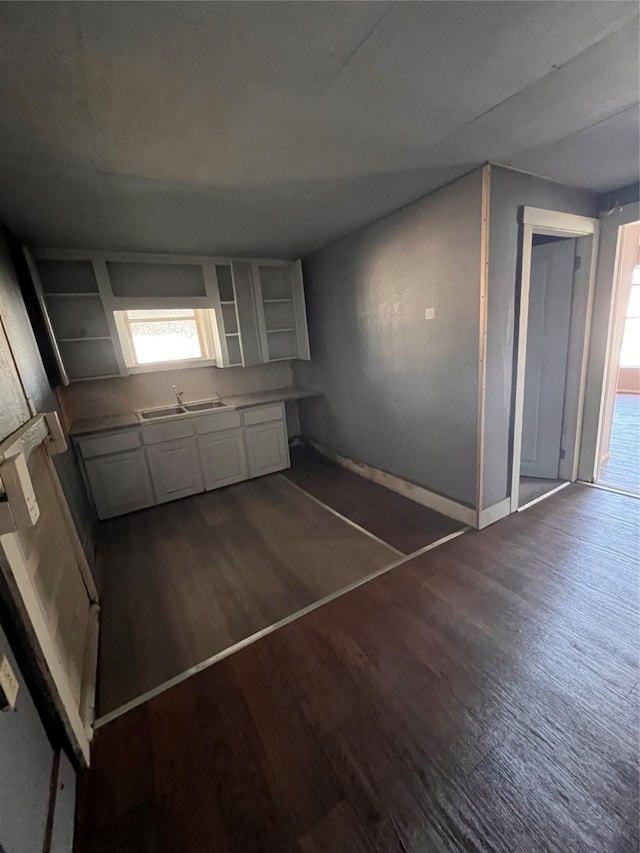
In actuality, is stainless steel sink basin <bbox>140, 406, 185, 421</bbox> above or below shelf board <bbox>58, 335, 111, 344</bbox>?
below

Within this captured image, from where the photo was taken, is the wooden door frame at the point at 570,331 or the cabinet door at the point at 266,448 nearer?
the wooden door frame at the point at 570,331

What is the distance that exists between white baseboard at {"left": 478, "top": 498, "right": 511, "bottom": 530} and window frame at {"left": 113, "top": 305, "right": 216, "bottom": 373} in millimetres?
3262

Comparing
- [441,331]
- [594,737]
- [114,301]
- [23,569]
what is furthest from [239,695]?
[114,301]

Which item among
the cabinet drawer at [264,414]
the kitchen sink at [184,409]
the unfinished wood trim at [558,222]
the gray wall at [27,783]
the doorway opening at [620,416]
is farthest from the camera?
the cabinet drawer at [264,414]

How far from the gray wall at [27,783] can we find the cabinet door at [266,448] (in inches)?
111

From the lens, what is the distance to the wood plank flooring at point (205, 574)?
1839 millimetres

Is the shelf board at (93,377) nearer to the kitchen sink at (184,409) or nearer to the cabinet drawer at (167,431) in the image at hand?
the kitchen sink at (184,409)

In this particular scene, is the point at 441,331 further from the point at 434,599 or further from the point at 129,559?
the point at 129,559

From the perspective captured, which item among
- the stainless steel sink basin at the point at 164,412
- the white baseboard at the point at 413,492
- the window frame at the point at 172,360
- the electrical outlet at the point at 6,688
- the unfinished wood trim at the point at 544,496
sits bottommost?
the unfinished wood trim at the point at 544,496

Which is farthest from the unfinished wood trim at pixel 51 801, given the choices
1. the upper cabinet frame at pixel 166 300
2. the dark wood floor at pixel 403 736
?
the upper cabinet frame at pixel 166 300

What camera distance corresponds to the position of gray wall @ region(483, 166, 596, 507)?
7.36 feet

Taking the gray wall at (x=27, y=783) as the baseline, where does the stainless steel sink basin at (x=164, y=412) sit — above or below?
above

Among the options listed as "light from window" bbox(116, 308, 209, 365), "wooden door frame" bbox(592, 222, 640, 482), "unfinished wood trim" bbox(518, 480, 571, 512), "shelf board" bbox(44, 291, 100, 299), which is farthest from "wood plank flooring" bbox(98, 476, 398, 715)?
"wooden door frame" bbox(592, 222, 640, 482)

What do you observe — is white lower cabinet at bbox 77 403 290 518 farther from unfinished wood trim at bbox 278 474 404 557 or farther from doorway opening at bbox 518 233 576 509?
doorway opening at bbox 518 233 576 509
